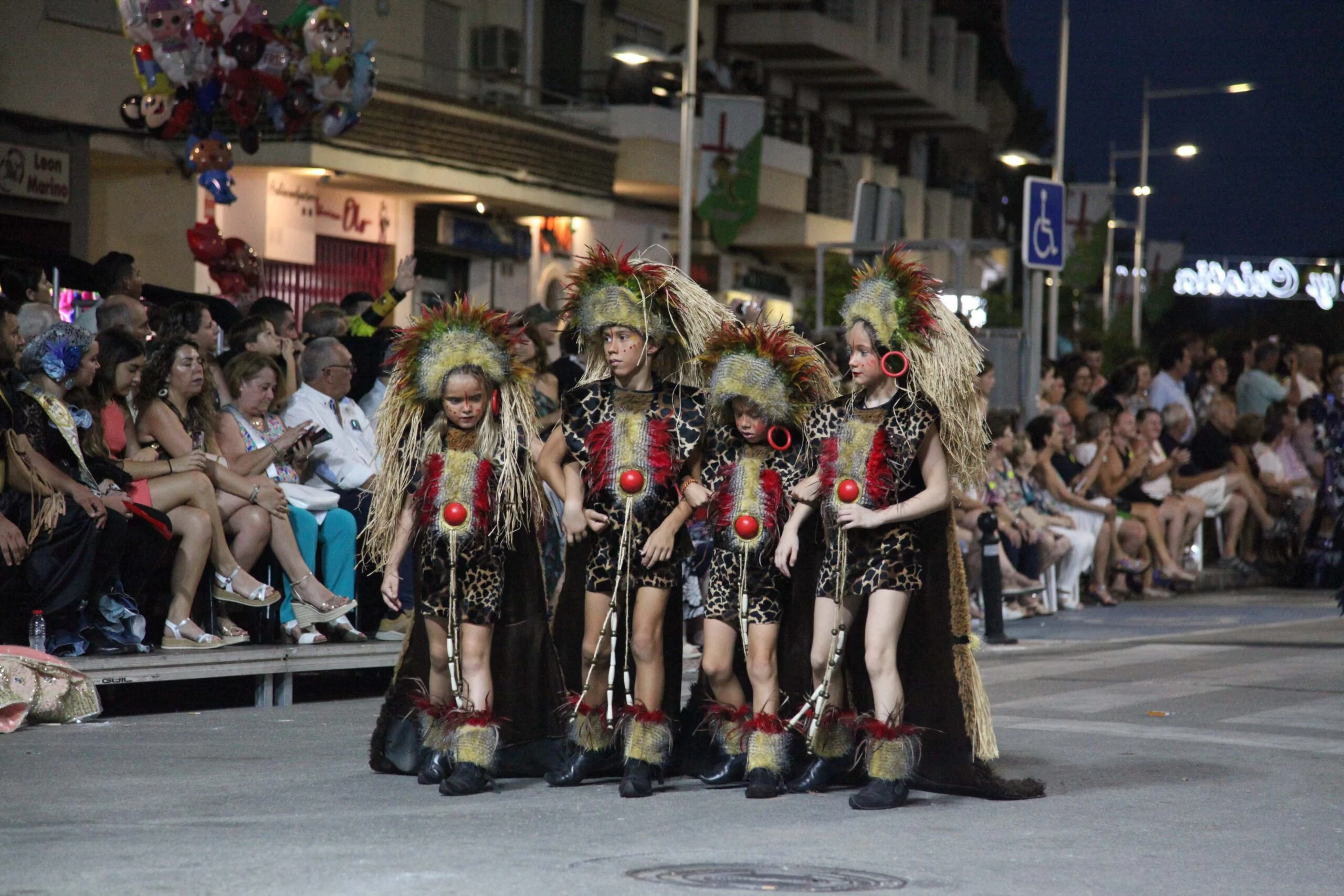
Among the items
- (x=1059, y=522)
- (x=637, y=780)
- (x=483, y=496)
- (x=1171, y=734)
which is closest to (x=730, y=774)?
(x=637, y=780)

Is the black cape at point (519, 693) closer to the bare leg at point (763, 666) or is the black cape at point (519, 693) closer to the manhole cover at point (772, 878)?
the bare leg at point (763, 666)

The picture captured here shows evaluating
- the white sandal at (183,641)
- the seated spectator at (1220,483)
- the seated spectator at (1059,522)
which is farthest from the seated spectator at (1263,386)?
the white sandal at (183,641)

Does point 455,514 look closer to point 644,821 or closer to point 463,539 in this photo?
point 463,539

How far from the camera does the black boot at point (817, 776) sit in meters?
7.30

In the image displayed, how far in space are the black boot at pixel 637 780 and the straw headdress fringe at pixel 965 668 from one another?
49.7 inches

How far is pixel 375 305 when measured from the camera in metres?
12.8

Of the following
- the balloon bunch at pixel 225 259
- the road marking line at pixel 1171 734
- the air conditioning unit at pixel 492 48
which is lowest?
the road marking line at pixel 1171 734

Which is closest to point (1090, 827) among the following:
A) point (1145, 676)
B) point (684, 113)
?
point (1145, 676)

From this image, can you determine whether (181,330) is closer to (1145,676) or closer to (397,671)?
(397,671)

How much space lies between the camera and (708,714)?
754 centimetres

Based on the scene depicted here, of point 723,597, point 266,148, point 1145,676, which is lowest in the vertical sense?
point 1145,676

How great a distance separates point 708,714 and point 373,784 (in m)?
1.37

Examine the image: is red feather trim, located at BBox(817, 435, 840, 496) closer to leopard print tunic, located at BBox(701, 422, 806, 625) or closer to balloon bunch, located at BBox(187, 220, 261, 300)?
leopard print tunic, located at BBox(701, 422, 806, 625)

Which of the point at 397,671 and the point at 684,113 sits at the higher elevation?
the point at 684,113
